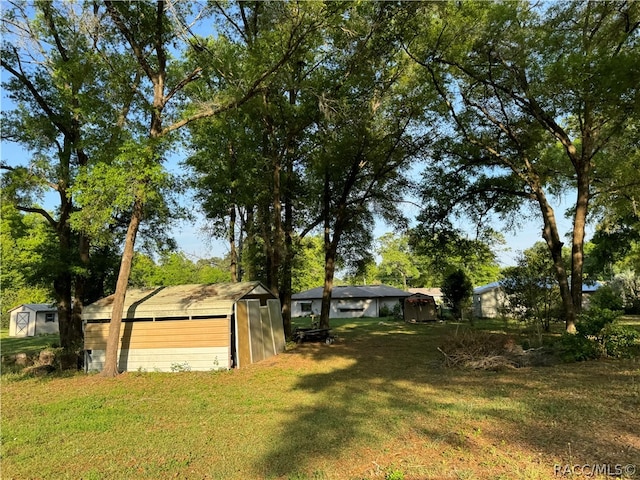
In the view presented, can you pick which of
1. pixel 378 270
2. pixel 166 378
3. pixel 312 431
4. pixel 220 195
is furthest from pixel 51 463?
pixel 378 270

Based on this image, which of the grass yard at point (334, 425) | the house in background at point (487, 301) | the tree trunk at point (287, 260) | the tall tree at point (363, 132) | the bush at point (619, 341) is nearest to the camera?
the grass yard at point (334, 425)

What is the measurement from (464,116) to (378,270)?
188 ft

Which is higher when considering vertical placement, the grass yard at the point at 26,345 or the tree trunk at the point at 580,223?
the tree trunk at the point at 580,223

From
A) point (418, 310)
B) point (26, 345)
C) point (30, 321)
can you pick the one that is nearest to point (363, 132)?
point (418, 310)

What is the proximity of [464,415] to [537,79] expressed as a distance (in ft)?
42.6

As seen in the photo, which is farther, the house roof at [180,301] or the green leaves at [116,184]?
the house roof at [180,301]

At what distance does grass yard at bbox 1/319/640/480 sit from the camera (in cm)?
449

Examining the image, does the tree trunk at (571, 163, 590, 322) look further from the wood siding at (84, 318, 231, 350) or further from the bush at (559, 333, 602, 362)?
the wood siding at (84, 318, 231, 350)

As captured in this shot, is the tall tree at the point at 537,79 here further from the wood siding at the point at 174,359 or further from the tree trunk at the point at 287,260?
the wood siding at the point at 174,359

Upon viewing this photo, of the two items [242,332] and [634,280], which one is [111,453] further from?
[634,280]

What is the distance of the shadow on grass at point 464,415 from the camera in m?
4.68

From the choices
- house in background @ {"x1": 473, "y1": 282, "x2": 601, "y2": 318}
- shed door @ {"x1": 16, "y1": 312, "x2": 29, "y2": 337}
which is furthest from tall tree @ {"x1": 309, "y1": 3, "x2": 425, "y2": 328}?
shed door @ {"x1": 16, "y1": 312, "x2": 29, "y2": 337}

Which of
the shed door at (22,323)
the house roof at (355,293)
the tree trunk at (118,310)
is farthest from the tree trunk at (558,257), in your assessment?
the shed door at (22,323)

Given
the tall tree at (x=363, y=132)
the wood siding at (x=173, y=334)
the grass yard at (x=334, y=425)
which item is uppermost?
the tall tree at (x=363, y=132)
